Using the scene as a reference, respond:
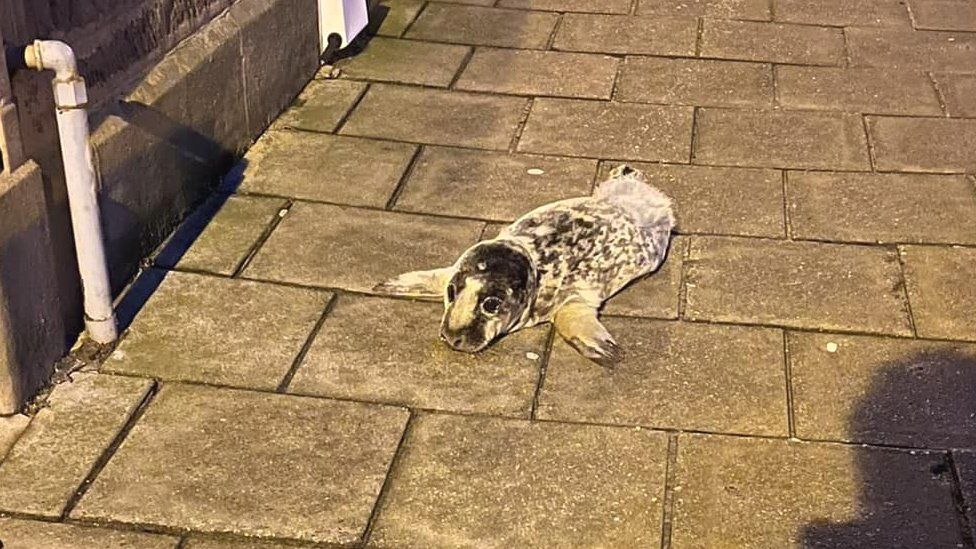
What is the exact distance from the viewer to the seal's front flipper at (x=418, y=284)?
4.43 m

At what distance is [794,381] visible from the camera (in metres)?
4.06

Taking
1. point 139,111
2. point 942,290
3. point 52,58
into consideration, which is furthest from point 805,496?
point 139,111

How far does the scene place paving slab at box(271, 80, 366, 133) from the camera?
5918 millimetres

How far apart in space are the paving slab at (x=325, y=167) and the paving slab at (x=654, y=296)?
114cm

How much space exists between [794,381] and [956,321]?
2.40 feet

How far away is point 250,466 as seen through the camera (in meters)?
3.63

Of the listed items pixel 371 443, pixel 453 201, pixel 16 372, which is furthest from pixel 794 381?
pixel 16 372

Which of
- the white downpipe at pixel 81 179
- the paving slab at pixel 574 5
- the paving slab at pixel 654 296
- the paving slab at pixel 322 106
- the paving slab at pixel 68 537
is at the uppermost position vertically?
the white downpipe at pixel 81 179

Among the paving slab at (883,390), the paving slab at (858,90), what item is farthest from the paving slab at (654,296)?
the paving slab at (858,90)

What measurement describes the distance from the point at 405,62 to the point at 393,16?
733mm

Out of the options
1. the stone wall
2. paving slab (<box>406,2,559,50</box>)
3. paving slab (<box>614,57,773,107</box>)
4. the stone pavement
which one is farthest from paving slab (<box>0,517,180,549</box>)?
paving slab (<box>406,2,559,50</box>)

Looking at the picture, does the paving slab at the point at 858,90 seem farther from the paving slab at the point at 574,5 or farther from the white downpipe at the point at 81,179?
the white downpipe at the point at 81,179

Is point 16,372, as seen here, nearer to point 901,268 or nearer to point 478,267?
point 478,267

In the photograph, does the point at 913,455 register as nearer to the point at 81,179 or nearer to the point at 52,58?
the point at 81,179
